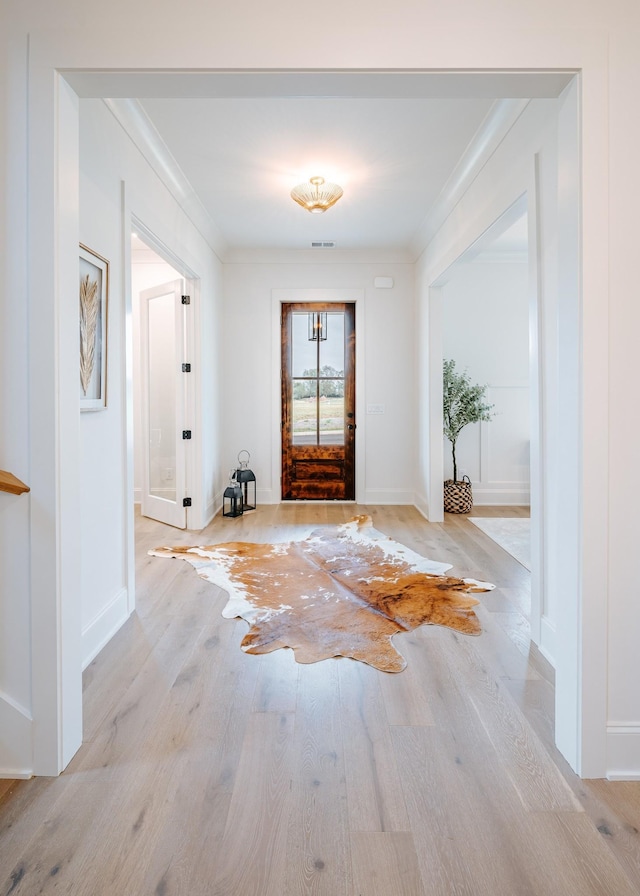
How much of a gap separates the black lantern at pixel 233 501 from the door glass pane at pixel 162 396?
59cm

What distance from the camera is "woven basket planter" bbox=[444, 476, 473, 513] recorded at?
17.9 feet

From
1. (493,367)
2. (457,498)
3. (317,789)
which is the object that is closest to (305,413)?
(457,498)

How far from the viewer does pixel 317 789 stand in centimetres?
155

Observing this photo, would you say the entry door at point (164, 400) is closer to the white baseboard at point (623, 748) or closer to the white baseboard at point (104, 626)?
the white baseboard at point (104, 626)

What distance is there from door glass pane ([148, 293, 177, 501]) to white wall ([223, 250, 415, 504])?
41.7 inches

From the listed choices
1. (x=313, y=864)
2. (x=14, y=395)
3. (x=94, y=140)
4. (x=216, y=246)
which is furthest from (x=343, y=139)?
(x=313, y=864)

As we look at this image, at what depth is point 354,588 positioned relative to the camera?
10.4 ft

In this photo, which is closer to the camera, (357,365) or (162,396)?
(162,396)

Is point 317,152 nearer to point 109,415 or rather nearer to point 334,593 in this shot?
point 109,415

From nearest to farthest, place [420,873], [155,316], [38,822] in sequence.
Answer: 1. [420,873]
2. [38,822]
3. [155,316]

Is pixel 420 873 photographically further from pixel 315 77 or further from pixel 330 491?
pixel 330 491

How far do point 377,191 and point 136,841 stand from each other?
164 inches

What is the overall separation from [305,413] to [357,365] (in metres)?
0.80

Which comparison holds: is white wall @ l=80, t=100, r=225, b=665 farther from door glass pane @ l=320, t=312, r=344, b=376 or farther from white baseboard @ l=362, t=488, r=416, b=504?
white baseboard @ l=362, t=488, r=416, b=504
